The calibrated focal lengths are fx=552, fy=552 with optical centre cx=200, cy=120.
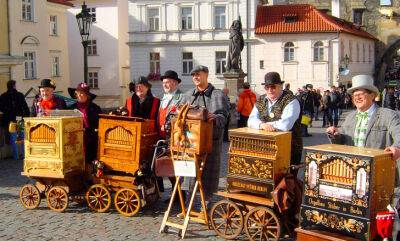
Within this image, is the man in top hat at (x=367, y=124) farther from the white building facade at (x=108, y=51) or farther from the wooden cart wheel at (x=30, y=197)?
the white building facade at (x=108, y=51)

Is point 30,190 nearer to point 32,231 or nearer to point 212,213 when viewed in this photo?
point 32,231

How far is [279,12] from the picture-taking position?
114 feet

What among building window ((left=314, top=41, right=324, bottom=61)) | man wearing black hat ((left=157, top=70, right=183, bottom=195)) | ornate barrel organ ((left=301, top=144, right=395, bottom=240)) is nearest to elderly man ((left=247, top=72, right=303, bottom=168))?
ornate barrel organ ((left=301, top=144, right=395, bottom=240))

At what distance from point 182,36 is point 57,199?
28.1 m

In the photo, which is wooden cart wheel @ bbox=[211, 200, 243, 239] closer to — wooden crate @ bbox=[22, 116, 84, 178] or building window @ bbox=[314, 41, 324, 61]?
wooden crate @ bbox=[22, 116, 84, 178]

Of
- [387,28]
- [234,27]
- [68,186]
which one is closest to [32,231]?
[68,186]

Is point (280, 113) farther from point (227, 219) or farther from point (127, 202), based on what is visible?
point (127, 202)

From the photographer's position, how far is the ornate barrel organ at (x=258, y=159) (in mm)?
5363

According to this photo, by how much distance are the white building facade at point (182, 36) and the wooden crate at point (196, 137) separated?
28159 mm

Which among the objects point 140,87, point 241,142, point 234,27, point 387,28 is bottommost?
point 241,142

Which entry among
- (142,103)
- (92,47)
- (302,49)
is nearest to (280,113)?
(142,103)

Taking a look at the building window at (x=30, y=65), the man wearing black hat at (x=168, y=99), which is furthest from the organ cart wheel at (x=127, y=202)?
the building window at (x=30, y=65)

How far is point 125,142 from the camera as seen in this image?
22.5ft

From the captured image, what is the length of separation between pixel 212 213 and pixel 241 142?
37.1 inches
